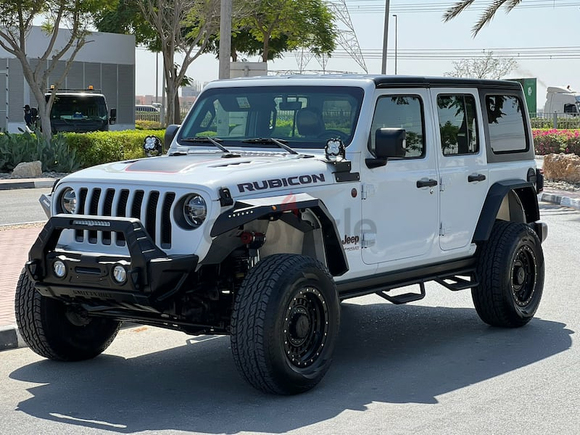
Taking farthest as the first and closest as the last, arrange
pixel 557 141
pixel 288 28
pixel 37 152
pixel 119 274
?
pixel 288 28 < pixel 557 141 < pixel 37 152 < pixel 119 274

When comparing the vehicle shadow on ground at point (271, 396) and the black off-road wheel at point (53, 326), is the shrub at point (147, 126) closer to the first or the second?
the vehicle shadow on ground at point (271, 396)

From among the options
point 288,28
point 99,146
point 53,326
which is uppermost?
point 288,28

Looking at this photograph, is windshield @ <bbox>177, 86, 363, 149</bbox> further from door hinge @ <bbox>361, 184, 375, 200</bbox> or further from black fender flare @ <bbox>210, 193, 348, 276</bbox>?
black fender flare @ <bbox>210, 193, 348, 276</bbox>

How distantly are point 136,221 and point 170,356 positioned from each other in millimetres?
1815

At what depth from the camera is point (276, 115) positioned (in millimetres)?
8008

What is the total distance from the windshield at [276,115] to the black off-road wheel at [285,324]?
1.30m

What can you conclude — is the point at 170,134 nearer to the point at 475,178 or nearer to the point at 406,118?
the point at 406,118

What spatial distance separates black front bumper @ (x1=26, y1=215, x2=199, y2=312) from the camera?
6.23 m

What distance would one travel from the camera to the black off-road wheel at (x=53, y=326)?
716 cm

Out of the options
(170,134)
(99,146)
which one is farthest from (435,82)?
(99,146)

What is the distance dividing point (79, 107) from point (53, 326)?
25.9 meters

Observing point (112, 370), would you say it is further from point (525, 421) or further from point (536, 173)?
point (536, 173)

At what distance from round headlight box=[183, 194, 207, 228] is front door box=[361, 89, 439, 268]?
4.62ft

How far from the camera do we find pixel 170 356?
25.8ft
